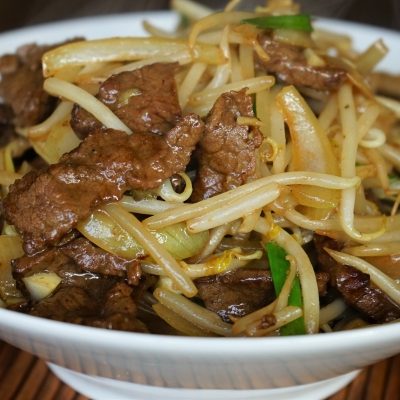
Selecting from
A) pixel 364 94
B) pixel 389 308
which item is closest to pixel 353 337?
pixel 389 308

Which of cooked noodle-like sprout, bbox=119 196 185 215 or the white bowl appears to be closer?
the white bowl

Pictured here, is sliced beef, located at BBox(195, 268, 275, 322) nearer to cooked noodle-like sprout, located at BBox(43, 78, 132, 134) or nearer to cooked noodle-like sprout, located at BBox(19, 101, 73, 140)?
cooked noodle-like sprout, located at BBox(43, 78, 132, 134)

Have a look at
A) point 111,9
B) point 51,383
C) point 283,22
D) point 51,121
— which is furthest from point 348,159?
point 111,9

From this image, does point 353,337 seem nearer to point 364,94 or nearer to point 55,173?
point 55,173

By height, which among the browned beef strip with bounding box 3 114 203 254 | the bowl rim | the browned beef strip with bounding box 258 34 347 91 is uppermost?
the browned beef strip with bounding box 258 34 347 91

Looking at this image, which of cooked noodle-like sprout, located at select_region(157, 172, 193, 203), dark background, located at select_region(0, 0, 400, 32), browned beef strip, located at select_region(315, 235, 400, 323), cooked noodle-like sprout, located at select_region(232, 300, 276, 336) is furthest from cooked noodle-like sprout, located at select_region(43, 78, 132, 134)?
dark background, located at select_region(0, 0, 400, 32)

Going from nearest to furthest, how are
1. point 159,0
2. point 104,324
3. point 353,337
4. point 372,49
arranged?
point 353,337, point 104,324, point 372,49, point 159,0
